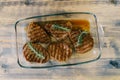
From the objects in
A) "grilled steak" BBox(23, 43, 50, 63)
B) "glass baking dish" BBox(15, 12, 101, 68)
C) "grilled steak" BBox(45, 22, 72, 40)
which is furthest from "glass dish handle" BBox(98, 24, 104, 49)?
"grilled steak" BBox(23, 43, 50, 63)

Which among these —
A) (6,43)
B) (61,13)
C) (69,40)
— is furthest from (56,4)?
(6,43)

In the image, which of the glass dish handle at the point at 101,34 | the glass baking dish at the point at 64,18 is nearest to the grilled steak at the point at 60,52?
the glass baking dish at the point at 64,18

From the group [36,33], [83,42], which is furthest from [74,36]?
[36,33]

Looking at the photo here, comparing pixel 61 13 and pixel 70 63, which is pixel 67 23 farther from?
pixel 70 63

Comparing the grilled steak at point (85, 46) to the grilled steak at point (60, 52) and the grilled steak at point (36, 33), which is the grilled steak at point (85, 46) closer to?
the grilled steak at point (60, 52)

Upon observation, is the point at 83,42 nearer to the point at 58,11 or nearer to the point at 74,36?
the point at 74,36

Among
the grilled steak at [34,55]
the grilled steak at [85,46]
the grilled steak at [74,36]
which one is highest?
the grilled steak at [74,36]
